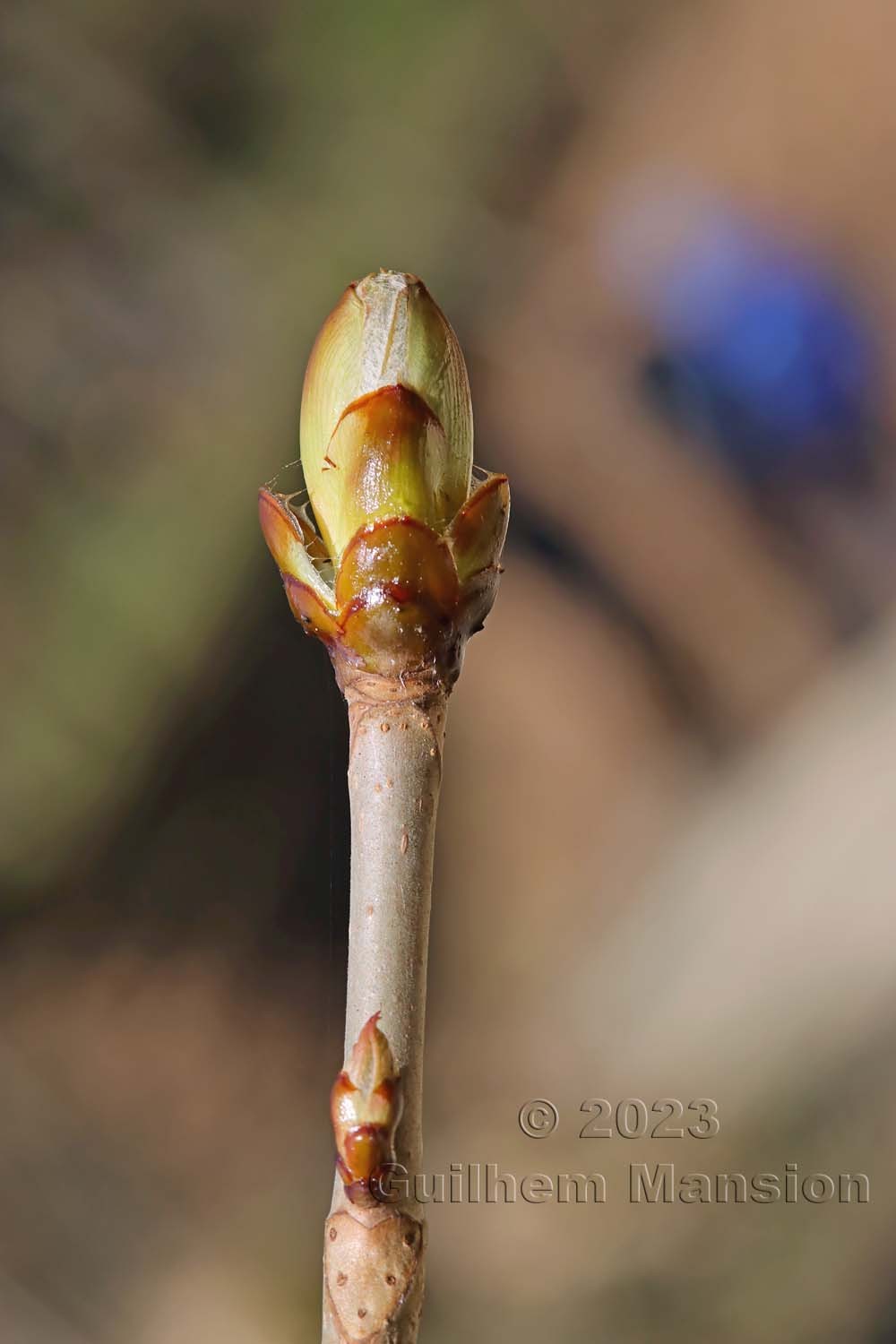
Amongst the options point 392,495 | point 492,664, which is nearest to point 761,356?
point 492,664

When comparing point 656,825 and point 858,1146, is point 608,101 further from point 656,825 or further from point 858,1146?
point 858,1146

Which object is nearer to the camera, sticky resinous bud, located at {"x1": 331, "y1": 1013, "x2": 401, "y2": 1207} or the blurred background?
sticky resinous bud, located at {"x1": 331, "y1": 1013, "x2": 401, "y2": 1207}

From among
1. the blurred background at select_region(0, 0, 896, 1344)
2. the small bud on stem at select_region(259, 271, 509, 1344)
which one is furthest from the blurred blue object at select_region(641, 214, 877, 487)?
the small bud on stem at select_region(259, 271, 509, 1344)

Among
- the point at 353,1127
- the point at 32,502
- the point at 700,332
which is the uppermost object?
the point at 700,332

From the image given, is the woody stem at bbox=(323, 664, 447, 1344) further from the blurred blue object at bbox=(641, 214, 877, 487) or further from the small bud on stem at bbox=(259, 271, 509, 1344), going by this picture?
the blurred blue object at bbox=(641, 214, 877, 487)

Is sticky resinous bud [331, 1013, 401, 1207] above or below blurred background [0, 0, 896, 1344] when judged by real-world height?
below

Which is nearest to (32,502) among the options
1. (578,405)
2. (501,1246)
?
(578,405)
